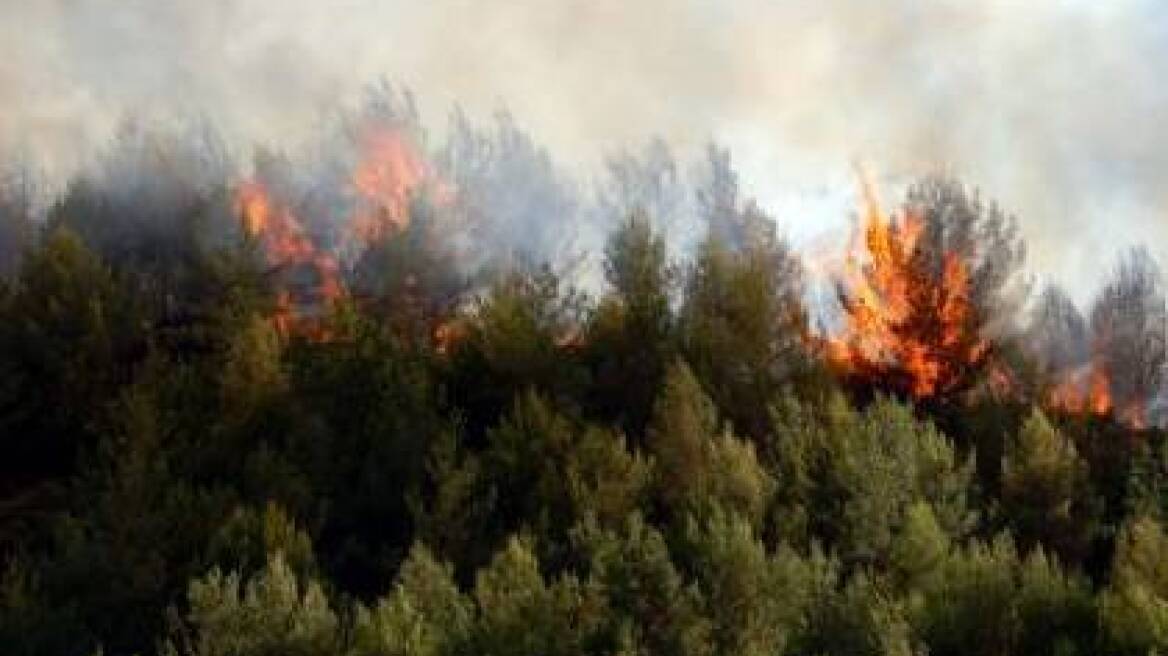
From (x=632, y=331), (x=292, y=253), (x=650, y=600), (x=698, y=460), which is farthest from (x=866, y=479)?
(x=292, y=253)

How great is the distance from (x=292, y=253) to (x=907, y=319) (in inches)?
928

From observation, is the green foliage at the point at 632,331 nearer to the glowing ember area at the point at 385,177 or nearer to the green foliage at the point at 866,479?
the green foliage at the point at 866,479

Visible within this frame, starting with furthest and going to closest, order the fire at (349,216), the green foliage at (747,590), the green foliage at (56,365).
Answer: the fire at (349,216) < the green foliage at (56,365) < the green foliage at (747,590)

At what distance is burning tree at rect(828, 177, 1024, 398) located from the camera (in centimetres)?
3978

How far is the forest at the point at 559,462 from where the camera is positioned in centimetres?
1950

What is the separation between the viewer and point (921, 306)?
40188 millimetres

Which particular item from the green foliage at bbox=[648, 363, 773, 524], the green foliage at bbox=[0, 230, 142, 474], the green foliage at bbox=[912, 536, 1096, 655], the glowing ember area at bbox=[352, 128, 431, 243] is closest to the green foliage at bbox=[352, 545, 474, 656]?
the green foliage at bbox=[648, 363, 773, 524]

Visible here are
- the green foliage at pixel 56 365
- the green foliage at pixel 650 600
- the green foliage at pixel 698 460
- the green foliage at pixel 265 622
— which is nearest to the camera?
the green foliage at pixel 265 622

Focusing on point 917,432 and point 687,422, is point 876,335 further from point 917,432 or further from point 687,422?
point 687,422

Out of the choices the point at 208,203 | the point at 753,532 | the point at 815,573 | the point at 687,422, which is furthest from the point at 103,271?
the point at 815,573

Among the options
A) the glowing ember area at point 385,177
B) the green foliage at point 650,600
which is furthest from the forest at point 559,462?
the glowing ember area at point 385,177

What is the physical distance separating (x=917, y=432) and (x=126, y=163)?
1501 inches

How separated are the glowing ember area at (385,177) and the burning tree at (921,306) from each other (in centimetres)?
1774

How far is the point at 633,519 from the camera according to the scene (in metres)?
20.0
